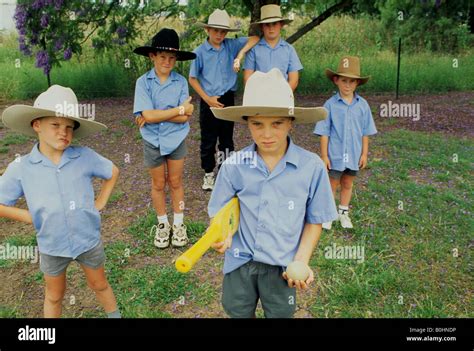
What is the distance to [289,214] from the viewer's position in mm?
2068

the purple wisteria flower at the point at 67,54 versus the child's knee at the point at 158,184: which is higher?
the purple wisteria flower at the point at 67,54

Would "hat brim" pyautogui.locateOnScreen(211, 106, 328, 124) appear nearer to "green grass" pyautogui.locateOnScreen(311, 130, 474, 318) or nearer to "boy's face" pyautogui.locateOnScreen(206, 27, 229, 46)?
"green grass" pyautogui.locateOnScreen(311, 130, 474, 318)

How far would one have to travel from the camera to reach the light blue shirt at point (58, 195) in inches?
92.5

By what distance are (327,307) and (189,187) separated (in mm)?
2466

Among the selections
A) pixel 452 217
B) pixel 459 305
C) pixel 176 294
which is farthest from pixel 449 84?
pixel 176 294

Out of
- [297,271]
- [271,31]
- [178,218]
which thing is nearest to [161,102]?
[178,218]

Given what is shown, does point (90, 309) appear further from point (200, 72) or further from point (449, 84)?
point (449, 84)

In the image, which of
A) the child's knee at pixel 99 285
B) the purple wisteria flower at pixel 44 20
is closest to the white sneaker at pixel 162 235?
the child's knee at pixel 99 285

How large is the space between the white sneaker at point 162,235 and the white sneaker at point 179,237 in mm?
52

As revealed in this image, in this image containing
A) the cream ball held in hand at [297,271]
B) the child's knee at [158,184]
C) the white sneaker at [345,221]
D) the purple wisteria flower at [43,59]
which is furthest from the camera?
the purple wisteria flower at [43,59]

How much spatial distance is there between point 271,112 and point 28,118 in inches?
50.2

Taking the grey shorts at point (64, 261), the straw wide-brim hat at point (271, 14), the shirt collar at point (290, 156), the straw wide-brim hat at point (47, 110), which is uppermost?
the straw wide-brim hat at point (271, 14)

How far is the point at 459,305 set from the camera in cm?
304

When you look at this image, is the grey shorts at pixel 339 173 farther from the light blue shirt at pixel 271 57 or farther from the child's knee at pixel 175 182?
the child's knee at pixel 175 182
